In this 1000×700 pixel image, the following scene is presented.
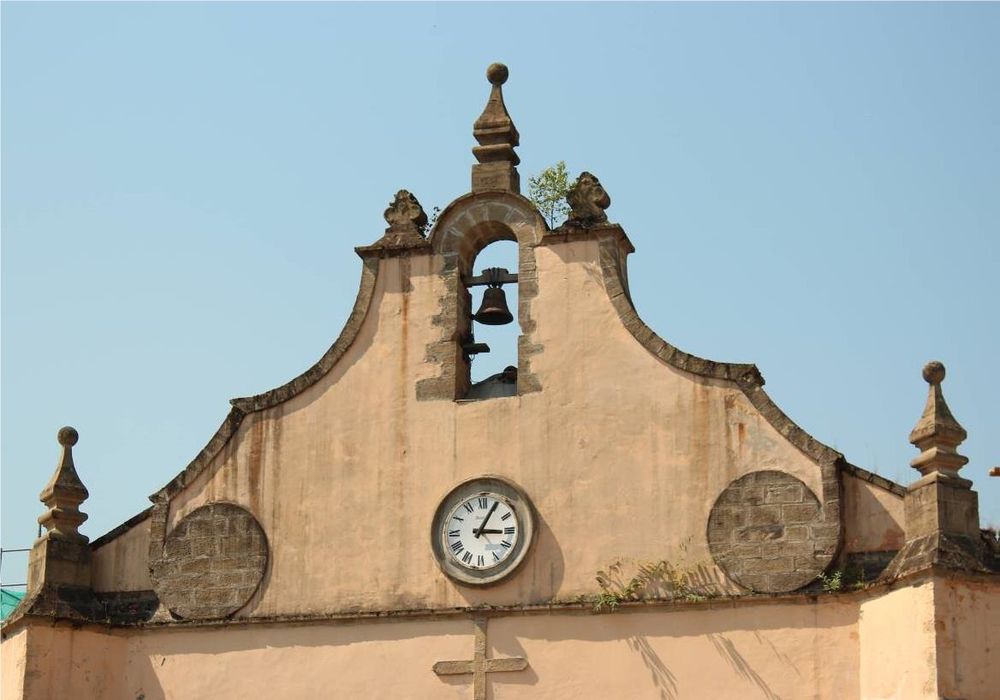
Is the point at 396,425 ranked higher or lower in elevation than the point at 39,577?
higher

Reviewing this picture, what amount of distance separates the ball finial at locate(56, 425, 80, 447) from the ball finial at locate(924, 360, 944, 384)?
333 inches

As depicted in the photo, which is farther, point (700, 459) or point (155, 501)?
point (155, 501)

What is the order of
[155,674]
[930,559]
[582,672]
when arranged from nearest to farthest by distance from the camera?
[930,559] → [582,672] → [155,674]

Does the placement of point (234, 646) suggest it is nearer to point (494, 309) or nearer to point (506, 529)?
point (506, 529)

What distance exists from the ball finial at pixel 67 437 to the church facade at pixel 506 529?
2cm

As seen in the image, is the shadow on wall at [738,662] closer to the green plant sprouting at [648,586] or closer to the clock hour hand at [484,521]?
the green plant sprouting at [648,586]

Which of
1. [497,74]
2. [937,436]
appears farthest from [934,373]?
[497,74]

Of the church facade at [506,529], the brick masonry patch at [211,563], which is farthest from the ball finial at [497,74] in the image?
the brick masonry patch at [211,563]

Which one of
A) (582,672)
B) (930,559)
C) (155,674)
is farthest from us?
(155,674)

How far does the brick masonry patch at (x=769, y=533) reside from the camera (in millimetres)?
19438

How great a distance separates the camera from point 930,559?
18.3 metres

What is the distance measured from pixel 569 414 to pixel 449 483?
51.6 inches

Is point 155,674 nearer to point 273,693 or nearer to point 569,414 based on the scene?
point 273,693

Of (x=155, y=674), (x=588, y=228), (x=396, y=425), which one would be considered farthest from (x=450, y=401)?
(x=155, y=674)
